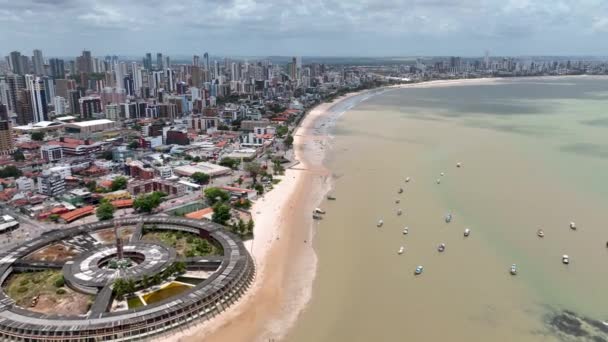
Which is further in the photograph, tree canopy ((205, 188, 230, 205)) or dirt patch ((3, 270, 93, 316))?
tree canopy ((205, 188, 230, 205))

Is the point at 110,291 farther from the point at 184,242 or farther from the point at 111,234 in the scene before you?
the point at 111,234

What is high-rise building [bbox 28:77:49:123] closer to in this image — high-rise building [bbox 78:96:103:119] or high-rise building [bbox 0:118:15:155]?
high-rise building [bbox 78:96:103:119]

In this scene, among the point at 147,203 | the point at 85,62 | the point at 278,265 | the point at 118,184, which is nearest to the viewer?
the point at 278,265

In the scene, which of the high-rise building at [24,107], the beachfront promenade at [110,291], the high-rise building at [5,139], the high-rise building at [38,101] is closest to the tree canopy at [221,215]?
the beachfront promenade at [110,291]

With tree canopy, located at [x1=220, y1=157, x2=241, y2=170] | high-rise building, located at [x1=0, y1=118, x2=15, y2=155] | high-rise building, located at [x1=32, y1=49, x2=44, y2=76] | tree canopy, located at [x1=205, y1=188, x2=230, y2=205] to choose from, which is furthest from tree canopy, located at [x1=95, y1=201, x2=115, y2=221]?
high-rise building, located at [x1=32, y1=49, x2=44, y2=76]

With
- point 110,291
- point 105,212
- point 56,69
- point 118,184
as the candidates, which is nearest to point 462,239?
point 110,291

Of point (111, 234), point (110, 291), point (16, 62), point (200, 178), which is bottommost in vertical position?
point (111, 234)
